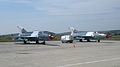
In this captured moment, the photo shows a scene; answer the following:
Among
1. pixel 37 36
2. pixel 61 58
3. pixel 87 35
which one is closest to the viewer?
pixel 61 58

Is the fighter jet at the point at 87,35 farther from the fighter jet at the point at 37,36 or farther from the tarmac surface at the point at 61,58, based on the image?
the tarmac surface at the point at 61,58

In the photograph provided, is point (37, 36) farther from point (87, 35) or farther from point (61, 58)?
point (61, 58)

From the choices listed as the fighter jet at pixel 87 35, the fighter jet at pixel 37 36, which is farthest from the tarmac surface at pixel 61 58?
the fighter jet at pixel 87 35

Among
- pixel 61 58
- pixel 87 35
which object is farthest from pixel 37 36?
pixel 61 58

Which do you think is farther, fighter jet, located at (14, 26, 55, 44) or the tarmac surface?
fighter jet, located at (14, 26, 55, 44)

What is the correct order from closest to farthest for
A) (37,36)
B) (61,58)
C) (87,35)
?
(61,58), (37,36), (87,35)

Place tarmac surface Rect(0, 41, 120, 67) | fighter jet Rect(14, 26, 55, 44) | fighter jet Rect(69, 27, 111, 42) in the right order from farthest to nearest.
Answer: fighter jet Rect(69, 27, 111, 42) → fighter jet Rect(14, 26, 55, 44) → tarmac surface Rect(0, 41, 120, 67)

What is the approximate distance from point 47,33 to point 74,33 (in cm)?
2288

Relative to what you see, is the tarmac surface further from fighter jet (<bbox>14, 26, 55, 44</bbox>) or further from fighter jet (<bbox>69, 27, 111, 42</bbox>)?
fighter jet (<bbox>69, 27, 111, 42</bbox>)

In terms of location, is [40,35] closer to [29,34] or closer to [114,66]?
[29,34]

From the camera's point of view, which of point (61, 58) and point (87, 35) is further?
point (87, 35)

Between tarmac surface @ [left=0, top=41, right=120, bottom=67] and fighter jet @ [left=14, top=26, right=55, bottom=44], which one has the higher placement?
fighter jet @ [left=14, top=26, right=55, bottom=44]

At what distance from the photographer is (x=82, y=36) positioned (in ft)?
221

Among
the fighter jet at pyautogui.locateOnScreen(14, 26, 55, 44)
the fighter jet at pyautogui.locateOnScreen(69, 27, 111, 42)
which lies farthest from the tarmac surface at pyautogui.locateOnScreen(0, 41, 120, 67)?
the fighter jet at pyautogui.locateOnScreen(69, 27, 111, 42)
